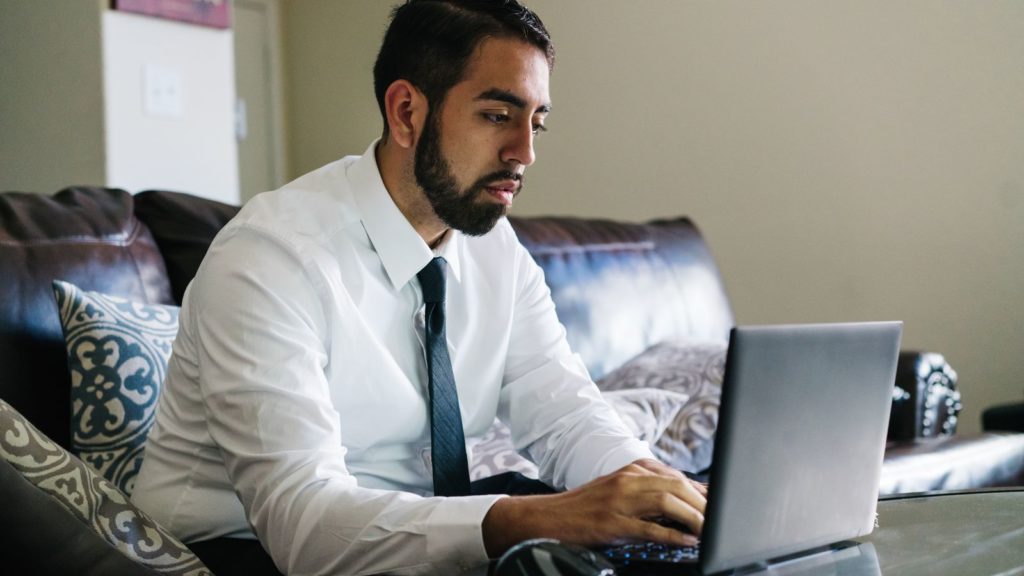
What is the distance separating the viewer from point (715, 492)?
0.87m

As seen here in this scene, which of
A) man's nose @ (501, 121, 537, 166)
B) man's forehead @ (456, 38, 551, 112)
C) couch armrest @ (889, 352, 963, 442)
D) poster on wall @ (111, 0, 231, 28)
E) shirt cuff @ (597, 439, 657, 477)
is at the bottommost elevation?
couch armrest @ (889, 352, 963, 442)

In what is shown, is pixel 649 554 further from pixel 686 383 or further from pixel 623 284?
pixel 623 284

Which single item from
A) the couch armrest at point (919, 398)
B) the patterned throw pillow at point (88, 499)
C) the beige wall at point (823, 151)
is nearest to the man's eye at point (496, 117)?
the patterned throw pillow at point (88, 499)

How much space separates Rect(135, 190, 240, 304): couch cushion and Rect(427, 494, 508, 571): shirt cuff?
802mm

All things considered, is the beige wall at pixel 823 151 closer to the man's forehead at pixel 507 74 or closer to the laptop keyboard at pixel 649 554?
→ the man's forehead at pixel 507 74

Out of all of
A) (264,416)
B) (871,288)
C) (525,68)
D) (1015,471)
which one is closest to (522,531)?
(264,416)

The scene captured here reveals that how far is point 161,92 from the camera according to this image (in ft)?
10.1

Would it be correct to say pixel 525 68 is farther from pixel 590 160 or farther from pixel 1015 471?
pixel 590 160

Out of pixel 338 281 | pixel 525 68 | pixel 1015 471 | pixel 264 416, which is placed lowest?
pixel 1015 471

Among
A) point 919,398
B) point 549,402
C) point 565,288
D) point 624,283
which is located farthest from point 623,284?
point 549,402

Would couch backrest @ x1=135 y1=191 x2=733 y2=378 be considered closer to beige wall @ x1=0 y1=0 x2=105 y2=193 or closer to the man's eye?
the man's eye

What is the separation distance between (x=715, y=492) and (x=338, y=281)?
601 millimetres

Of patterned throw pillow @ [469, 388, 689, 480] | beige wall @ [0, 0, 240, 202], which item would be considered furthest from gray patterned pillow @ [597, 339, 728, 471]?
beige wall @ [0, 0, 240, 202]

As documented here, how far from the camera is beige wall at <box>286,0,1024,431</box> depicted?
350cm
